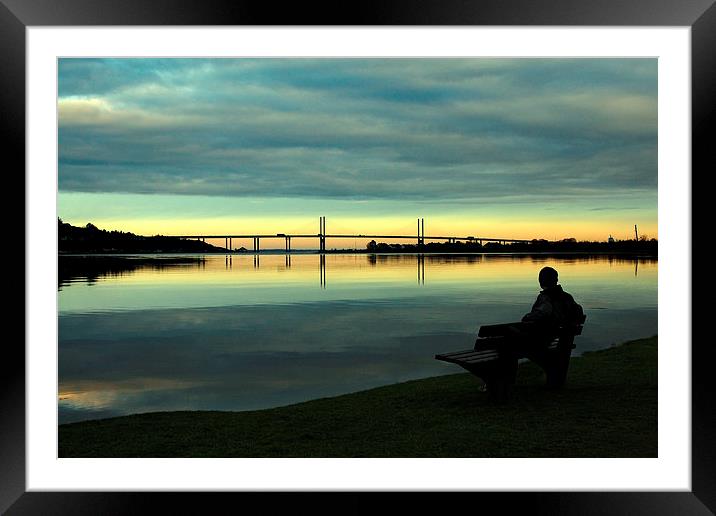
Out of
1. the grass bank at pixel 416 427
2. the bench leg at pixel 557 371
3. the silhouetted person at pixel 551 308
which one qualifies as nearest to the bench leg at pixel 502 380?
the grass bank at pixel 416 427

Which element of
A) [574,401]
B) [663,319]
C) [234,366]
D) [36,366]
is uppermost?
[663,319]

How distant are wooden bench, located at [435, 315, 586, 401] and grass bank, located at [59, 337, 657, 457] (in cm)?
25

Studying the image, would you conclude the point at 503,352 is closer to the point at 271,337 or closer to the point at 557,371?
the point at 557,371

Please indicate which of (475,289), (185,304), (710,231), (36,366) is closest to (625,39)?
(710,231)

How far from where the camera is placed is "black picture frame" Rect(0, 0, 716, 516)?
3123 millimetres

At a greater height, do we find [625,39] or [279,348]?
[625,39]

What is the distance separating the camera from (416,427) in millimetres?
5105

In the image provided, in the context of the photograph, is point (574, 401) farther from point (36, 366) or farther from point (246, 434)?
point (36, 366)

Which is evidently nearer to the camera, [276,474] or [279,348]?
[276,474]

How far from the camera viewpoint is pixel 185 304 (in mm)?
24594

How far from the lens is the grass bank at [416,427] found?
452cm

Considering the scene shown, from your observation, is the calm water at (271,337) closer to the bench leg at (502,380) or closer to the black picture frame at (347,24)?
the bench leg at (502,380)

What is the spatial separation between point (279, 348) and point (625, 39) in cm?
1110

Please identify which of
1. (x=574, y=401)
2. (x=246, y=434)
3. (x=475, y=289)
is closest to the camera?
(x=246, y=434)
